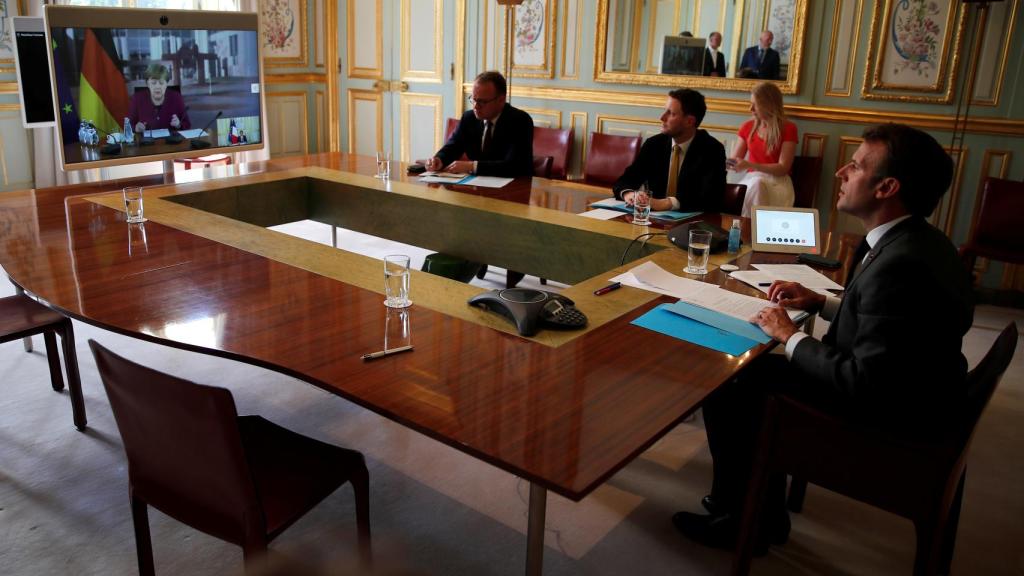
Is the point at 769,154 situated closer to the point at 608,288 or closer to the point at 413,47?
the point at 608,288

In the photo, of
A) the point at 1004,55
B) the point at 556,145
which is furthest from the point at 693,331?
the point at 556,145

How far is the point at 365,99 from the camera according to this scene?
21.9 ft

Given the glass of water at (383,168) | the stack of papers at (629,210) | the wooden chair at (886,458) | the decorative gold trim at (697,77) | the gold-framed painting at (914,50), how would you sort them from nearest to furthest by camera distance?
the wooden chair at (886,458) < the stack of papers at (629,210) < the glass of water at (383,168) < the gold-framed painting at (914,50) < the decorative gold trim at (697,77)

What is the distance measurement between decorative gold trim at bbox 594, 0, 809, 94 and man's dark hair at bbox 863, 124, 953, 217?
3076mm

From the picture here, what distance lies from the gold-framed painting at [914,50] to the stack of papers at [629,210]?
2120 mm

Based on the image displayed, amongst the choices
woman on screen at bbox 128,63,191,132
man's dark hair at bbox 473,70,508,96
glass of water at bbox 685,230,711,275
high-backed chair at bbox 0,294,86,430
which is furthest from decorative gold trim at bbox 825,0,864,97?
high-backed chair at bbox 0,294,86,430

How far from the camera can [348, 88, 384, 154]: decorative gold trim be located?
6574mm

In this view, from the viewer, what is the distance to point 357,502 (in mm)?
1768

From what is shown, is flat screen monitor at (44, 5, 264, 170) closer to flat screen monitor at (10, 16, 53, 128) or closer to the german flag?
the german flag

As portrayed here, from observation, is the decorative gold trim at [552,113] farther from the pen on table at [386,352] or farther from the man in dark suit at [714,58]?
the pen on table at [386,352]

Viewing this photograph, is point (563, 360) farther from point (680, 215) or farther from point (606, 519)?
point (680, 215)

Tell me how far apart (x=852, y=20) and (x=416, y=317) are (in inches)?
145

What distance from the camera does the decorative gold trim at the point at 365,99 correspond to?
21.6ft

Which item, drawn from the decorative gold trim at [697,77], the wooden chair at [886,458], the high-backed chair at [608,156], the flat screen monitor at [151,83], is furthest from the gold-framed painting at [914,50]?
the flat screen monitor at [151,83]
